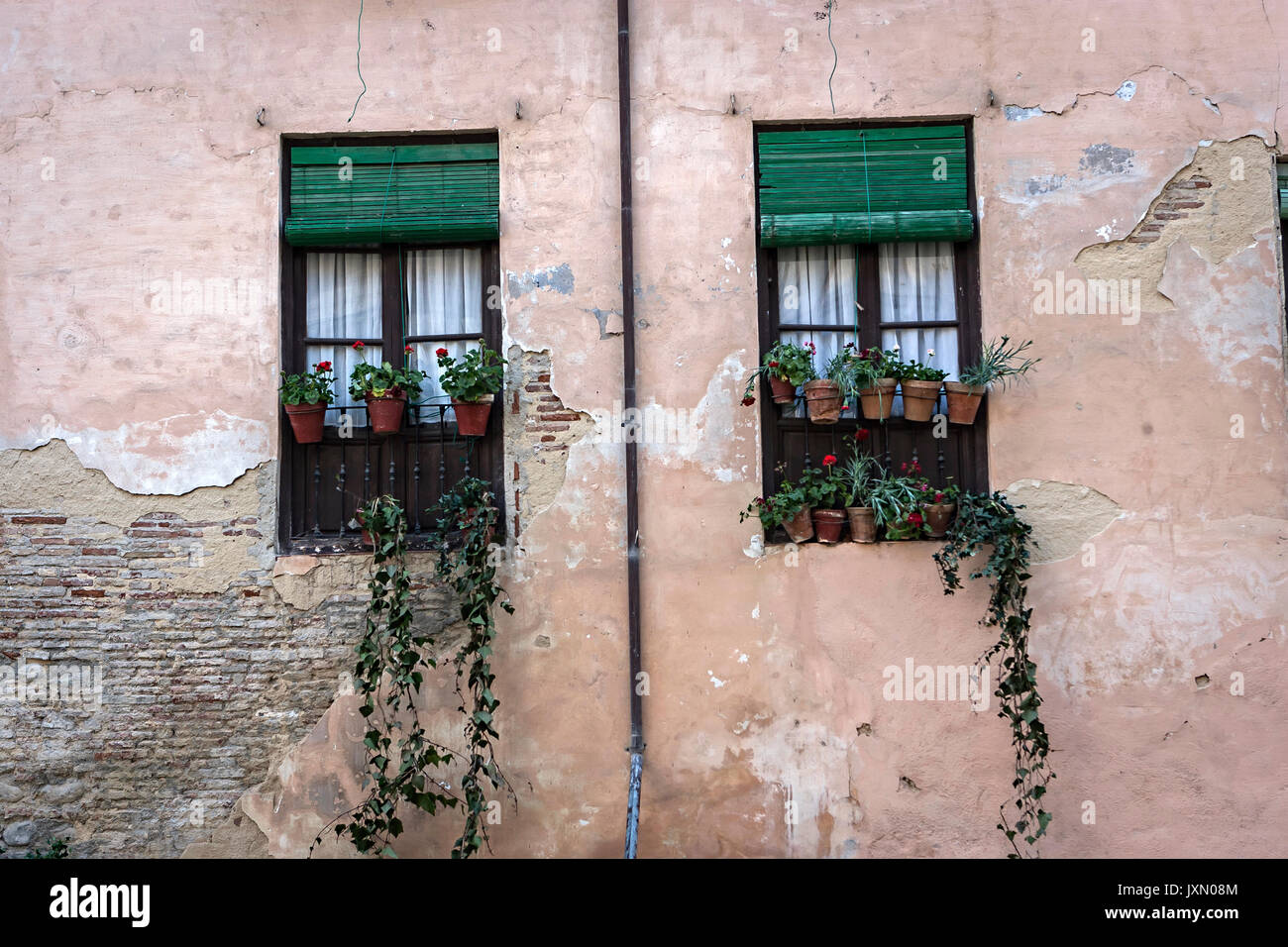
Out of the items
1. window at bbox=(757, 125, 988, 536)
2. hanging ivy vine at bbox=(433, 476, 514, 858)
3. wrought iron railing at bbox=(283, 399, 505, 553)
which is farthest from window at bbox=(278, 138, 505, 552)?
window at bbox=(757, 125, 988, 536)

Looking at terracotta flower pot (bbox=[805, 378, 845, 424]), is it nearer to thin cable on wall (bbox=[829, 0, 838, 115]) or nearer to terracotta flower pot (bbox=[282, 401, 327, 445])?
thin cable on wall (bbox=[829, 0, 838, 115])

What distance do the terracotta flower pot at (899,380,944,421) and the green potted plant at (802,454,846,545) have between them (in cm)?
45

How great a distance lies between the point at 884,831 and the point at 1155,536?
6.36 ft

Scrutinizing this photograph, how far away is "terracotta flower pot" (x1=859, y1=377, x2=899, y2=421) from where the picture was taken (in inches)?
196

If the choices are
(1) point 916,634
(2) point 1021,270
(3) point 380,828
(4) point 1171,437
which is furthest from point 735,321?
(3) point 380,828

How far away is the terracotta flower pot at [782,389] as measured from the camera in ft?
16.3

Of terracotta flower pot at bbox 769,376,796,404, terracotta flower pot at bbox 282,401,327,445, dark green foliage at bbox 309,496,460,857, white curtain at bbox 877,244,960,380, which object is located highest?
white curtain at bbox 877,244,960,380

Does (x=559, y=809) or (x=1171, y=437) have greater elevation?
(x=1171, y=437)

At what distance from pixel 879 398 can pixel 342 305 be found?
2.81m

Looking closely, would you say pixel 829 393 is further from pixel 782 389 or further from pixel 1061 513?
pixel 1061 513

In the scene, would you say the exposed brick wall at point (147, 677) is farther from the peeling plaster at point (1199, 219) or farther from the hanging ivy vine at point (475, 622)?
the peeling plaster at point (1199, 219)

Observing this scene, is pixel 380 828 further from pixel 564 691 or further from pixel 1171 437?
pixel 1171 437
